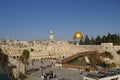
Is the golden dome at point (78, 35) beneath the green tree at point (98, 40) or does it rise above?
above

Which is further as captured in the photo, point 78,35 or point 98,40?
point 78,35

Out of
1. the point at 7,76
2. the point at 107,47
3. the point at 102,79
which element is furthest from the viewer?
the point at 107,47

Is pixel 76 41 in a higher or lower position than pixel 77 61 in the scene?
higher

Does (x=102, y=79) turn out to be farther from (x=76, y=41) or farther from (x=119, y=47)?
(x=76, y=41)

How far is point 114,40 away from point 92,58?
1550cm

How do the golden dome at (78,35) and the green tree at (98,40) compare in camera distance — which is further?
the golden dome at (78,35)

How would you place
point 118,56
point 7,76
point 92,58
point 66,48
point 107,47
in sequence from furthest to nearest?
1. point 66,48
2. point 107,47
3. point 118,56
4. point 92,58
5. point 7,76

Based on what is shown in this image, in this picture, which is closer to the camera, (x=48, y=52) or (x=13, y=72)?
(x=13, y=72)

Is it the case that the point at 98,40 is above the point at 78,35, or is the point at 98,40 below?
below

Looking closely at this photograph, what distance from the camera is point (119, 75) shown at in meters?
17.5

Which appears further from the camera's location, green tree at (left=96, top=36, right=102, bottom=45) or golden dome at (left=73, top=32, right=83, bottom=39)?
golden dome at (left=73, top=32, right=83, bottom=39)

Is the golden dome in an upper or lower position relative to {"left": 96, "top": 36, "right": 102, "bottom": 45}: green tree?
upper

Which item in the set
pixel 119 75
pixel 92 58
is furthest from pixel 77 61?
pixel 119 75

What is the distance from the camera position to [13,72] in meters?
22.2
